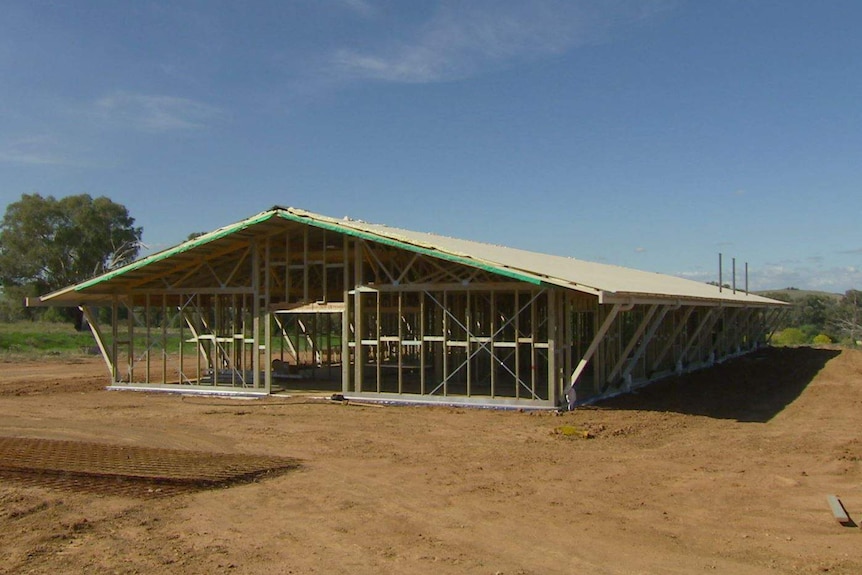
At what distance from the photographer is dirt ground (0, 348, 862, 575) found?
676cm

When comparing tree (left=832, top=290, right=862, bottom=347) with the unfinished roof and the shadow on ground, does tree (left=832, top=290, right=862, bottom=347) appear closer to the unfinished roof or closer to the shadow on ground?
the shadow on ground

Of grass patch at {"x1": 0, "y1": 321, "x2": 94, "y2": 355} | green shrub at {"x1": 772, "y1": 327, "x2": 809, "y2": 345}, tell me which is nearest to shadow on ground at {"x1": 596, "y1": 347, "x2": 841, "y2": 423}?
green shrub at {"x1": 772, "y1": 327, "x2": 809, "y2": 345}

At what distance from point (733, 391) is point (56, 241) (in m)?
50.2

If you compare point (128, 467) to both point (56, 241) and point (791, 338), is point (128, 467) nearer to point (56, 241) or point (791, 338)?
point (791, 338)

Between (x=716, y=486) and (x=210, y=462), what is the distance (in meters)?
6.89

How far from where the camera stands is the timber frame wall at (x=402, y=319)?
16.3 metres

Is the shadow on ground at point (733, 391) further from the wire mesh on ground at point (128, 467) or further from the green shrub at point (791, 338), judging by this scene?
the green shrub at point (791, 338)

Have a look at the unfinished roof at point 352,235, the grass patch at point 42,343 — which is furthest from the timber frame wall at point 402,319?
the grass patch at point 42,343

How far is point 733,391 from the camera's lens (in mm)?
19922

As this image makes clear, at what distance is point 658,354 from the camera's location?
22828mm

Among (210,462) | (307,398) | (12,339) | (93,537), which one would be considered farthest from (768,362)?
(12,339)

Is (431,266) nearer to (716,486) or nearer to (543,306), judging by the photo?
(543,306)

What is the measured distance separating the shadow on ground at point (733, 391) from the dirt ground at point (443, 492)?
20cm

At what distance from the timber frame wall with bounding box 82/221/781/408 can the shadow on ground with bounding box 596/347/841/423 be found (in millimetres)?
845
